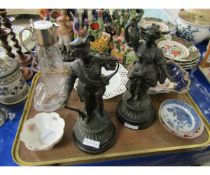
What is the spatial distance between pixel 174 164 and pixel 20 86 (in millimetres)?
702

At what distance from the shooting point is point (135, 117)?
28.6 inches

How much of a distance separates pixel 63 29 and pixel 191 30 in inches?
28.6

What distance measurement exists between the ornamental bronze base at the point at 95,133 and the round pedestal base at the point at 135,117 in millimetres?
86

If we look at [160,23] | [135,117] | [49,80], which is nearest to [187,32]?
[160,23]

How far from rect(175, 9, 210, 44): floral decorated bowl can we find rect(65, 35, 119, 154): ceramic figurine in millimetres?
738

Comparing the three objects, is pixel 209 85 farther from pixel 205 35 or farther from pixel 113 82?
pixel 113 82

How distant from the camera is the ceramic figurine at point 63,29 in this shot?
0.97 meters

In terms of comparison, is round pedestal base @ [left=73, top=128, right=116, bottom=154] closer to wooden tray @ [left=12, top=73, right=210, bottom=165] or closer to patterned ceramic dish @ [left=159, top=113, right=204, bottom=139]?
wooden tray @ [left=12, top=73, right=210, bottom=165]

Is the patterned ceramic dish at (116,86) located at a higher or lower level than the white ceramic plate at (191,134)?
higher

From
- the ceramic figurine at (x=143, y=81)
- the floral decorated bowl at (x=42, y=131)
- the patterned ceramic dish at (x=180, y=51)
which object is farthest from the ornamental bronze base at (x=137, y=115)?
the patterned ceramic dish at (x=180, y=51)

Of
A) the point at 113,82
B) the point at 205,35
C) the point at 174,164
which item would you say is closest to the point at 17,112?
the point at 113,82

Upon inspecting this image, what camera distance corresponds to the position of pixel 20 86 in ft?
2.78

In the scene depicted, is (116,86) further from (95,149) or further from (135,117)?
(95,149)

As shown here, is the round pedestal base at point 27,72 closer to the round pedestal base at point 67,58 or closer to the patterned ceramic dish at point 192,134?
the round pedestal base at point 67,58
